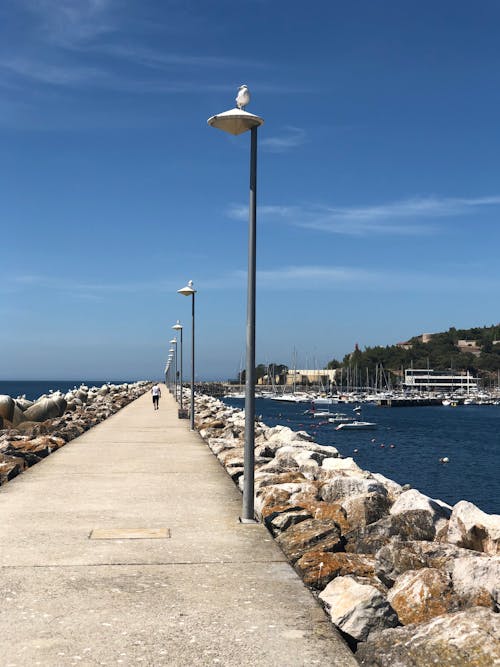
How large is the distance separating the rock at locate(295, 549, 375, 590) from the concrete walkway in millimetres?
129

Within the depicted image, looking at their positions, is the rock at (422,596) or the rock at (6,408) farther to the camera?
the rock at (6,408)

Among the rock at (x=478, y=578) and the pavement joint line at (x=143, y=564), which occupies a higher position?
the rock at (x=478, y=578)

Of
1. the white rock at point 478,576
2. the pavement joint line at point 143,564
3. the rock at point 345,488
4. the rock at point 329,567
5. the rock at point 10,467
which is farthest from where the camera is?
the rock at point 10,467

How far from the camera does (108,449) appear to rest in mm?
17719

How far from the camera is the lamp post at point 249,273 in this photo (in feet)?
30.0

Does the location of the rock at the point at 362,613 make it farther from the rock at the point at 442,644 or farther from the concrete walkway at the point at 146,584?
the rock at the point at 442,644

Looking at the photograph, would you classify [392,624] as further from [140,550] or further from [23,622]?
[140,550]

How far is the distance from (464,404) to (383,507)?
160555mm

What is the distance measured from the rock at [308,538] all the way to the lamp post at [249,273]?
131 centimetres

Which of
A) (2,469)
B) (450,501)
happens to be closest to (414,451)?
(450,501)

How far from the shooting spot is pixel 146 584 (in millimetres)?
6508

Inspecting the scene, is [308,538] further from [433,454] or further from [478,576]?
[433,454]

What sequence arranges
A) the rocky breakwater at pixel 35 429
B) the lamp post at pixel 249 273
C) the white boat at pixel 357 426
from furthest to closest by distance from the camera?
the white boat at pixel 357 426
the rocky breakwater at pixel 35 429
the lamp post at pixel 249 273

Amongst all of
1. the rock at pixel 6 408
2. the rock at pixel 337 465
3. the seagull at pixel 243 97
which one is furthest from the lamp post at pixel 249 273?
the rock at pixel 6 408
